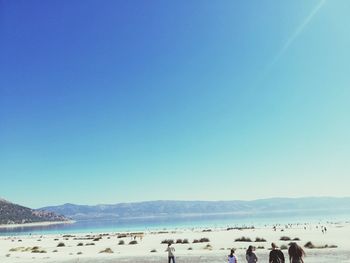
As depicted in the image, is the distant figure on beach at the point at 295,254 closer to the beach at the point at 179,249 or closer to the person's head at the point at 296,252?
the person's head at the point at 296,252

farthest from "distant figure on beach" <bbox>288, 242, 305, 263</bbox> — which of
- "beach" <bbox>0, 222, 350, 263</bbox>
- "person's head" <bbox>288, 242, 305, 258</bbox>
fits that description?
"beach" <bbox>0, 222, 350, 263</bbox>

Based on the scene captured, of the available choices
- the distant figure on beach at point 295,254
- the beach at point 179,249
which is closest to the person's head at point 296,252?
the distant figure on beach at point 295,254

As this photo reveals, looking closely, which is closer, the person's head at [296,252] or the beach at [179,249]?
the person's head at [296,252]

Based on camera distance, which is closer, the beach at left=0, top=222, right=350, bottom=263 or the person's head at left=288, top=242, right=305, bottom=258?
A: the person's head at left=288, top=242, right=305, bottom=258

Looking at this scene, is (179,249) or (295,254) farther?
(179,249)

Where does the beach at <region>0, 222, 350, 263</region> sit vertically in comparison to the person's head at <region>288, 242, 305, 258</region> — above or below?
below

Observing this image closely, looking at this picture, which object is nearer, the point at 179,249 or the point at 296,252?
the point at 296,252

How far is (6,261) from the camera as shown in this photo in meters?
30.4

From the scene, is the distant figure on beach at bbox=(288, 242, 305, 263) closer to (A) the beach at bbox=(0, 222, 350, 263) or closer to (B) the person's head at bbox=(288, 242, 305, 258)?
(B) the person's head at bbox=(288, 242, 305, 258)

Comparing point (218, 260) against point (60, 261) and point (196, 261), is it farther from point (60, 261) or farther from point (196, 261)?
point (60, 261)

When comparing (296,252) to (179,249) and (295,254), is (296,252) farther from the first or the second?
(179,249)

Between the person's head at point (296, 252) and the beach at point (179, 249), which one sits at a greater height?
the person's head at point (296, 252)

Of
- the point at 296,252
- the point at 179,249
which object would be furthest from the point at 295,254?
the point at 179,249

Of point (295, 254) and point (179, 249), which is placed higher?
point (295, 254)
